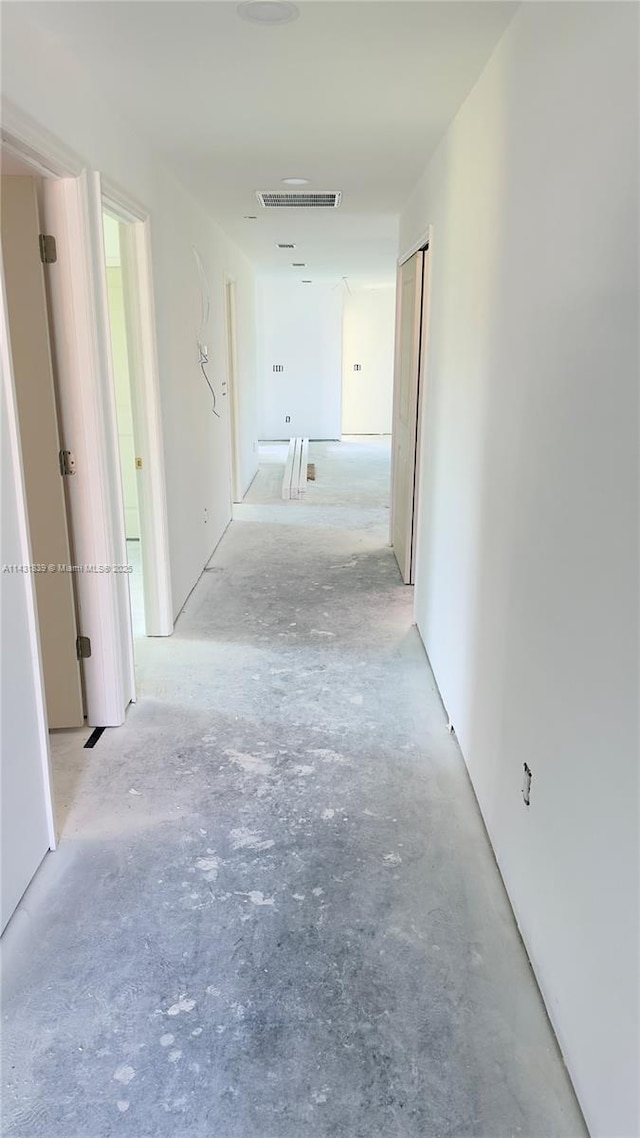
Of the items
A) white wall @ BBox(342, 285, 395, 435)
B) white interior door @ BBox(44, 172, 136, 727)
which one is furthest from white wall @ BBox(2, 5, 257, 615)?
white wall @ BBox(342, 285, 395, 435)

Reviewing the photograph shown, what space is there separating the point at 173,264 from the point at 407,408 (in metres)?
1.79

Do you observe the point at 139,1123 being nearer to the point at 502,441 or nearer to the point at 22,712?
the point at 22,712

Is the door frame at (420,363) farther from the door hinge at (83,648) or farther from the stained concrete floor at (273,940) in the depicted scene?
the door hinge at (83,648)

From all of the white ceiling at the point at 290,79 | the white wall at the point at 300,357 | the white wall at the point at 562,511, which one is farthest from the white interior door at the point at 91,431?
the white wall at the point at 300,357

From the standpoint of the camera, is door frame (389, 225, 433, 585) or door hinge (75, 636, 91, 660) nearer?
door hinge (75, 636, 91, 660)

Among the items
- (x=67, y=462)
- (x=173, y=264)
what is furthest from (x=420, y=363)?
(x=67, y=462)

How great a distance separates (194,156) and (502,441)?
2.43m

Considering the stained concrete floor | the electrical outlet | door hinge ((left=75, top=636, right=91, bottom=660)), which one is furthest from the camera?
door hinge ((left=75, top=636, right=91, bottom=660))

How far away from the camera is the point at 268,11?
1.98 metres

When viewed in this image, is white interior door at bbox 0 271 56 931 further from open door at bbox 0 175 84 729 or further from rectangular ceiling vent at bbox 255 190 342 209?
rectangular ceiling vent at bbox 255 190 342 209

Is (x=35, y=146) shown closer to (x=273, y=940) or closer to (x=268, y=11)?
(x=268, y=11)

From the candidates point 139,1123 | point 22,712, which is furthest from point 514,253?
point 139,1123

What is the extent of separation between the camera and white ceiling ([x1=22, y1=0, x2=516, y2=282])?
6.72 ft

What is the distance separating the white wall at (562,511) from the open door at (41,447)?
1555 mm
